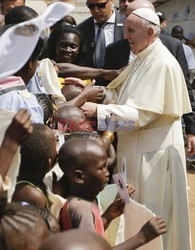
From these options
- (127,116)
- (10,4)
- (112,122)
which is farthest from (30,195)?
(10,4)

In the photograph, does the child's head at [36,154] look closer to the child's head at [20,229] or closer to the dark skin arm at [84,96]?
the child's head at [20,229]

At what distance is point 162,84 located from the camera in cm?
430

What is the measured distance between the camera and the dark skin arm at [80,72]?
4727mm

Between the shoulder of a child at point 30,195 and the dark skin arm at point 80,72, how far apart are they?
6.94 ft

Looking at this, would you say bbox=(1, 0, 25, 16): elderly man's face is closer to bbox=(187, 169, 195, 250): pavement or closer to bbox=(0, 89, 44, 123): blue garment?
bbox=(0, 89, 44, 123): blue garment

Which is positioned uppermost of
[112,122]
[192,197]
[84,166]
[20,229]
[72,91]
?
[20,229]

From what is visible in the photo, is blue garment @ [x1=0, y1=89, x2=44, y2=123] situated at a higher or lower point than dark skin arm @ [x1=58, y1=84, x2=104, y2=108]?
higher

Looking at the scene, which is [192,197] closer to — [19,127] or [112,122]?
[112,122]

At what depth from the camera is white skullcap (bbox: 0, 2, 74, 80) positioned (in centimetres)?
211

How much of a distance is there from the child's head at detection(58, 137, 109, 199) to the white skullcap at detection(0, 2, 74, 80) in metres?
0.95

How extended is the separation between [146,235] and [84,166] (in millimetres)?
506

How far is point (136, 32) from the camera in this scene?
4.36m

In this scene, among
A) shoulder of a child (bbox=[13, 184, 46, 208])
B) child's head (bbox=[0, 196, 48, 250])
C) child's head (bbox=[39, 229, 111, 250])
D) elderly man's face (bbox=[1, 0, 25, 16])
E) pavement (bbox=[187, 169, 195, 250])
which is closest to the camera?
child's head (bbox=[39, 229, 111, 250])

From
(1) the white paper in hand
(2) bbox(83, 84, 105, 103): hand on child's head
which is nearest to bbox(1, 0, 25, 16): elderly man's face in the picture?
(2) bbox(83, 84, 105, 103): hand on child's head
